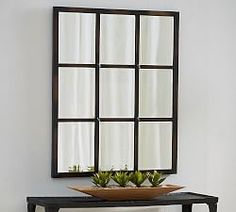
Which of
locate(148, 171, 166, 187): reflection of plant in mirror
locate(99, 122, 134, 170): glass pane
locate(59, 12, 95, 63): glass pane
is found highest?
locate(59, 12, 95, 63): glass pane

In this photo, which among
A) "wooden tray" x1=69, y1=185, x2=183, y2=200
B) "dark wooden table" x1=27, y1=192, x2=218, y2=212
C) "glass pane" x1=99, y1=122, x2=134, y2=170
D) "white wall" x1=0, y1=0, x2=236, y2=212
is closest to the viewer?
"dark wooden table" x1=27, y1=192, x2=218, y2=212

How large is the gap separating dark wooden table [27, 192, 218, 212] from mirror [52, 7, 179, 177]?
0.62 ft

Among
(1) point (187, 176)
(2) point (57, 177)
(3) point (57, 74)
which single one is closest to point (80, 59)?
(3) point (57, 74)

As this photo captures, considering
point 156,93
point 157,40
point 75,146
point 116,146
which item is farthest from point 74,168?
point 157,40

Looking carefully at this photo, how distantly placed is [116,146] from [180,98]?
53cm

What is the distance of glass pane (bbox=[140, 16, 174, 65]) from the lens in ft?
13.6

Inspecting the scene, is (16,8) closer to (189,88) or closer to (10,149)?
(10,149)

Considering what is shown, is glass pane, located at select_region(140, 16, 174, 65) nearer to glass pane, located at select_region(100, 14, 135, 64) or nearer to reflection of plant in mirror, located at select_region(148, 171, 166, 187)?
glass pane, located at select_region(100, 14, 135, 64)

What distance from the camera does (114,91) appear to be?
4082 mm

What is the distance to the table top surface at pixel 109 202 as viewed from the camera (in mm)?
3740

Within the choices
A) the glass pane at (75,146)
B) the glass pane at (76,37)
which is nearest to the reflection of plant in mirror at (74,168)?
the glass pane at (75,146)

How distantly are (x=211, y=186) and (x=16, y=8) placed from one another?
1.67m

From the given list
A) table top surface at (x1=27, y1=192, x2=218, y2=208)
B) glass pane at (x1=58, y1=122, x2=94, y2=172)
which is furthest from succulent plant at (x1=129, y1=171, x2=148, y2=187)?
glass pane at (x1=58, y1=122, x2=94, y2=172)

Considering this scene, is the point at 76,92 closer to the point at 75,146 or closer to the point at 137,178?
the point at 75,146
